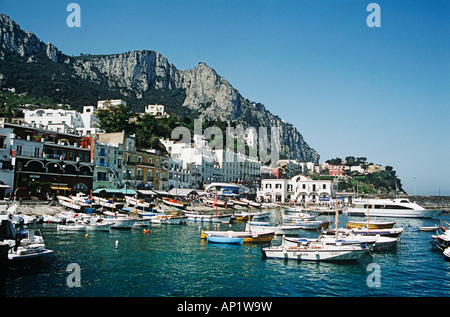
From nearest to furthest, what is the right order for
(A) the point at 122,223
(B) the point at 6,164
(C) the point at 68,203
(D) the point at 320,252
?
(D) the point at 320,252
(A) the point at 122,223
(C) the point at 68,203
(B) the point at 6,164

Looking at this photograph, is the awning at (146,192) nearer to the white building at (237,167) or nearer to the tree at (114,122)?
the tree at (114,122)

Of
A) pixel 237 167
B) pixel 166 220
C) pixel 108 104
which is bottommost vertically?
pixel 166 220

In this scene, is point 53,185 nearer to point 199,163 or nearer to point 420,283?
point 199,163

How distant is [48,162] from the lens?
185 feet

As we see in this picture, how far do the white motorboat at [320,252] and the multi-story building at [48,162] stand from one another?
131 ft

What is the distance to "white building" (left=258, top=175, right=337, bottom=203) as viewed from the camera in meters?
102

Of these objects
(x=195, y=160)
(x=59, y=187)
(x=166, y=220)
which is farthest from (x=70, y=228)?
(x=195, y=160)

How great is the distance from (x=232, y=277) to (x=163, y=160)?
6067 centimetres

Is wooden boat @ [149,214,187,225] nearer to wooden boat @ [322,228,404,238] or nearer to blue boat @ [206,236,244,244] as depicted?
blue boat @ [206,236,244,244]

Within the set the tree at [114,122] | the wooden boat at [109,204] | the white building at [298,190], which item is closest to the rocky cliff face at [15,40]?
the tree at [114,122]

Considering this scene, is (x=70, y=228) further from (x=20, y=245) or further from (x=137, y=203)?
(x=137, y=203)

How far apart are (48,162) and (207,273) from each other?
44368 mm

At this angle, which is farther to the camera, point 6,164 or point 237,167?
point 237,167
